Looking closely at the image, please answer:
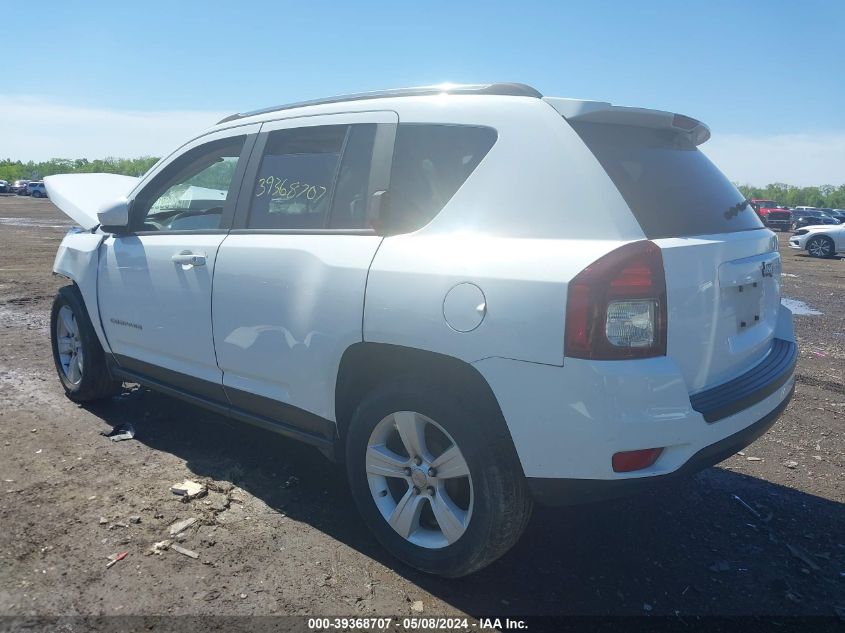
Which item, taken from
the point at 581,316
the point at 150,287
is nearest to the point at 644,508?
the point at 581,316

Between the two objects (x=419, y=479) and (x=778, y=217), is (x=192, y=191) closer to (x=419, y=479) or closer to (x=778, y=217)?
(x=419, y=479)

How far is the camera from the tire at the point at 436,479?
2598 mm

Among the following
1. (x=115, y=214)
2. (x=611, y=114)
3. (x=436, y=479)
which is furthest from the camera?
(x=115, y=214)

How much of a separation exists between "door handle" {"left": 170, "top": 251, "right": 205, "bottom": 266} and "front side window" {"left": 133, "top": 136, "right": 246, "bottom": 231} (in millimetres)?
193

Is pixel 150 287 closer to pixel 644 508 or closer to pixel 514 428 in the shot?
pixel 514 428

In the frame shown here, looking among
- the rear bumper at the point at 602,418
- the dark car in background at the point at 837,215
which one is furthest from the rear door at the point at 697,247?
the dark car in background at the point at 837,215

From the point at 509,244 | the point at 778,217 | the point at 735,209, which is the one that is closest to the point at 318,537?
the point at 509,244

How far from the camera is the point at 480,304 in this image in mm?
2521

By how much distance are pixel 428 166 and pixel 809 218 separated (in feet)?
149

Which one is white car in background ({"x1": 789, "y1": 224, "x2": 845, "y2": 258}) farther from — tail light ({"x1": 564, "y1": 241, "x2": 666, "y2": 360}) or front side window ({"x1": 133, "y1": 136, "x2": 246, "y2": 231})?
tail light ({"x1": 564, "y1": 241, "x2": 666, "y2": 360})

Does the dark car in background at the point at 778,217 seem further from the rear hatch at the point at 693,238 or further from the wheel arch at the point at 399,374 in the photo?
the wheel arch at the point at 399,374

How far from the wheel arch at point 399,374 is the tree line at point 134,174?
64232 mm

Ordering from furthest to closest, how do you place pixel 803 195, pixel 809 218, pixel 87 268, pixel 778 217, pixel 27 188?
pixel 803 195 → pixel 27 188 → pixel 809 218 → pixel 778 217 → pixel 87 268

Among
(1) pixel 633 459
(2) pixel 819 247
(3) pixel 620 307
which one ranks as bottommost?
(2) pixel 819 247
